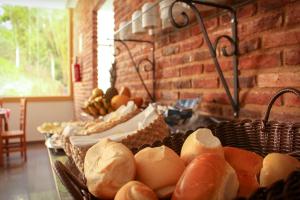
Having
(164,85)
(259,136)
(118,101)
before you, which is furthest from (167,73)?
(259,136)

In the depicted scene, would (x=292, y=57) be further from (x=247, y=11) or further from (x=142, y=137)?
(x=142, y=137)

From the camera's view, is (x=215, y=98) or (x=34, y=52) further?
(x=34, y=52)

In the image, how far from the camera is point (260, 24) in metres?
0.88

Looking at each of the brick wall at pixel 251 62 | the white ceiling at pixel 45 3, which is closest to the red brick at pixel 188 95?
the brick wall at pixel 251 62

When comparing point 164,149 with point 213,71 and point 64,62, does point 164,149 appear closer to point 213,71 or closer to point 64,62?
point 213,71

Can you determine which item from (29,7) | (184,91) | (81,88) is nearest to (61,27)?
(29,7)

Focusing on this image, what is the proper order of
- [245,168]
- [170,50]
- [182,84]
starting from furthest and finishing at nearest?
[170,50] → [182,84] → [245,168]

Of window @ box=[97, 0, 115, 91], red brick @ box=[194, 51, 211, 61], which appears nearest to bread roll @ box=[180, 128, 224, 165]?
red brick @ box=[194, 51, 211, 61]

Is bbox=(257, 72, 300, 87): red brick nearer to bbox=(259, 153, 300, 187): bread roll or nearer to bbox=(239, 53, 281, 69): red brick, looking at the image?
bbox=(239, 53, 281, 69): red brick

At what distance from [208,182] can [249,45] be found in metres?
0.70

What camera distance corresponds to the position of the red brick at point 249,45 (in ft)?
2.92

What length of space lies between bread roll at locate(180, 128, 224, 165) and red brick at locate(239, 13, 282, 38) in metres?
0.51

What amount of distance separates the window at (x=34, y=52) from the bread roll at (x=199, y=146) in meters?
5.03

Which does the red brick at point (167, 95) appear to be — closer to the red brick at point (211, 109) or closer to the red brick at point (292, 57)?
the red brick at point (211, 109)
